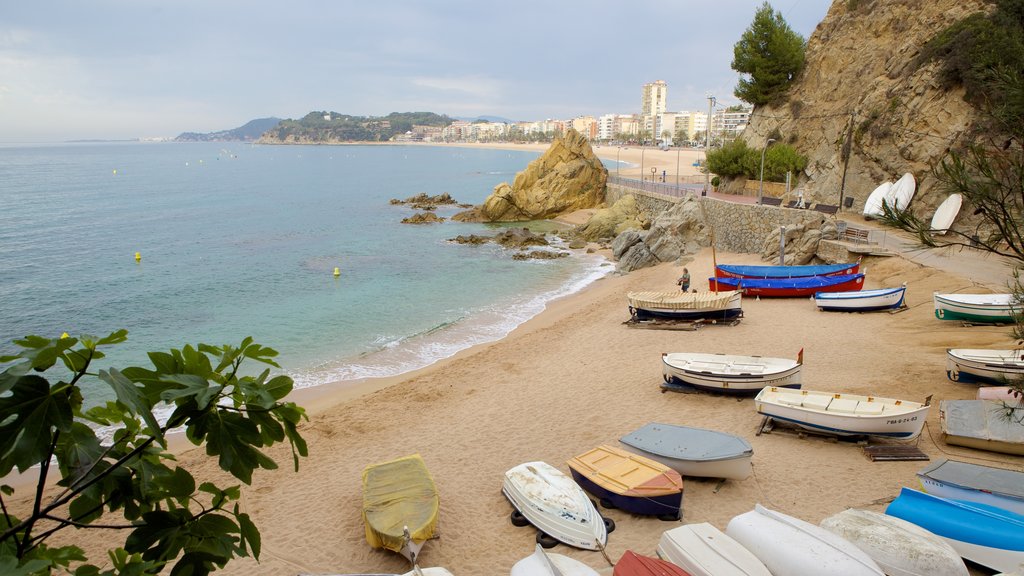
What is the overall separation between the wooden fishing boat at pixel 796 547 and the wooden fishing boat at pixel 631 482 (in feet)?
4.52

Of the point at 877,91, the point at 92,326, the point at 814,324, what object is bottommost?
the point at 92,326

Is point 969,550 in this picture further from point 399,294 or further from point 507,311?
point 399,294

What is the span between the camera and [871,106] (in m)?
32.3

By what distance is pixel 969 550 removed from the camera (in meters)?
8.01

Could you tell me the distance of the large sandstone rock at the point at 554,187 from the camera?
178 feet

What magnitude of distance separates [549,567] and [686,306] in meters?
15.0

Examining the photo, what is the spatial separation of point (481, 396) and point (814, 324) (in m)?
11.9

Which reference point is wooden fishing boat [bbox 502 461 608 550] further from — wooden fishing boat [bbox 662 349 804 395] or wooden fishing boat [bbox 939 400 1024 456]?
wooden fishing boat [bbox 939 400 1024 456]

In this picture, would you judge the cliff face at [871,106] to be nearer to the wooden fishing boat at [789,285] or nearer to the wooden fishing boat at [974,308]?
the wooden fishing boat at [789,285]

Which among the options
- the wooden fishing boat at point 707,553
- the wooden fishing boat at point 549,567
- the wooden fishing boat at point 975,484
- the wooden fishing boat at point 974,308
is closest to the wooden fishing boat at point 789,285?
the wooden fishing boat at point 974,308

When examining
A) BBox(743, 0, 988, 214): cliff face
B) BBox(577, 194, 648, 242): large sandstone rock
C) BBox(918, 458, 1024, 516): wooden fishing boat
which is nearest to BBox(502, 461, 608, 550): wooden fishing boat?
BBox(918, 458, 1024, 516): wooden fishing boat

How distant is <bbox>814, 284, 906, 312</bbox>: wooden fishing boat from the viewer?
67.6ft

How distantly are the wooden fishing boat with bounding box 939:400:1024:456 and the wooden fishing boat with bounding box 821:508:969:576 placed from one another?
4167mm

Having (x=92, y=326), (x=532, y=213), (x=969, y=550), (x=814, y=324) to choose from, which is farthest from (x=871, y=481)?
(x=532, y=213)
